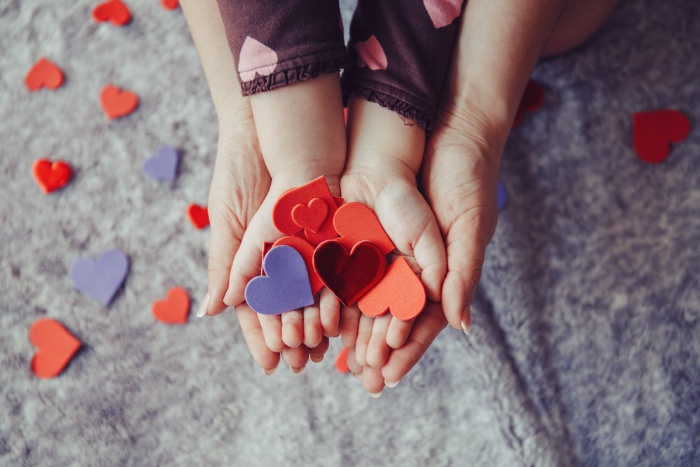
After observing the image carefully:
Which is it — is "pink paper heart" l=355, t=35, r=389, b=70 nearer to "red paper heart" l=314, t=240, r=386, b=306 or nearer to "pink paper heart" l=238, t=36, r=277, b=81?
"pink paper heart" l=238, t=36, r=277, b=81

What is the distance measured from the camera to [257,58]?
848 mm

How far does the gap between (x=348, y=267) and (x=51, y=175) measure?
0.67 meters

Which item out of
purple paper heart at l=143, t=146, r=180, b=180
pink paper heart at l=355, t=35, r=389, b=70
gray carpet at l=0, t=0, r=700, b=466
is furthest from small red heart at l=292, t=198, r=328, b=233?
purple paper heart at l=143, t=146, r=180, b=180

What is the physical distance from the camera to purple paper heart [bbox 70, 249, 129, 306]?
3.65 ft

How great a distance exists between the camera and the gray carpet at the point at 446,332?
1.03 m

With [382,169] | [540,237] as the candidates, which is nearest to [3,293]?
[382,169]

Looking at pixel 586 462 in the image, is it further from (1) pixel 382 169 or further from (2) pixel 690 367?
(1) pixel 382 169

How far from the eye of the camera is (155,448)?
1053 millimetres

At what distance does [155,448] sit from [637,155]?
0.98m

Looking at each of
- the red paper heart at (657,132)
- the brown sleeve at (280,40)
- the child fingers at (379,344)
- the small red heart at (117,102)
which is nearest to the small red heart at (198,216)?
the small red heart at (117,102)

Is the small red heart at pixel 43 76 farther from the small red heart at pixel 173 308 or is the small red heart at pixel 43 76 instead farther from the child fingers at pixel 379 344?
the child fingers at pixel 379 344

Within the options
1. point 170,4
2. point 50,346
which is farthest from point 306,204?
point 170,4

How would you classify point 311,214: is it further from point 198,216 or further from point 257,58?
point 198,216

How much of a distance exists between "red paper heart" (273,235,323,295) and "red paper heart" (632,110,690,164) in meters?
0.67
